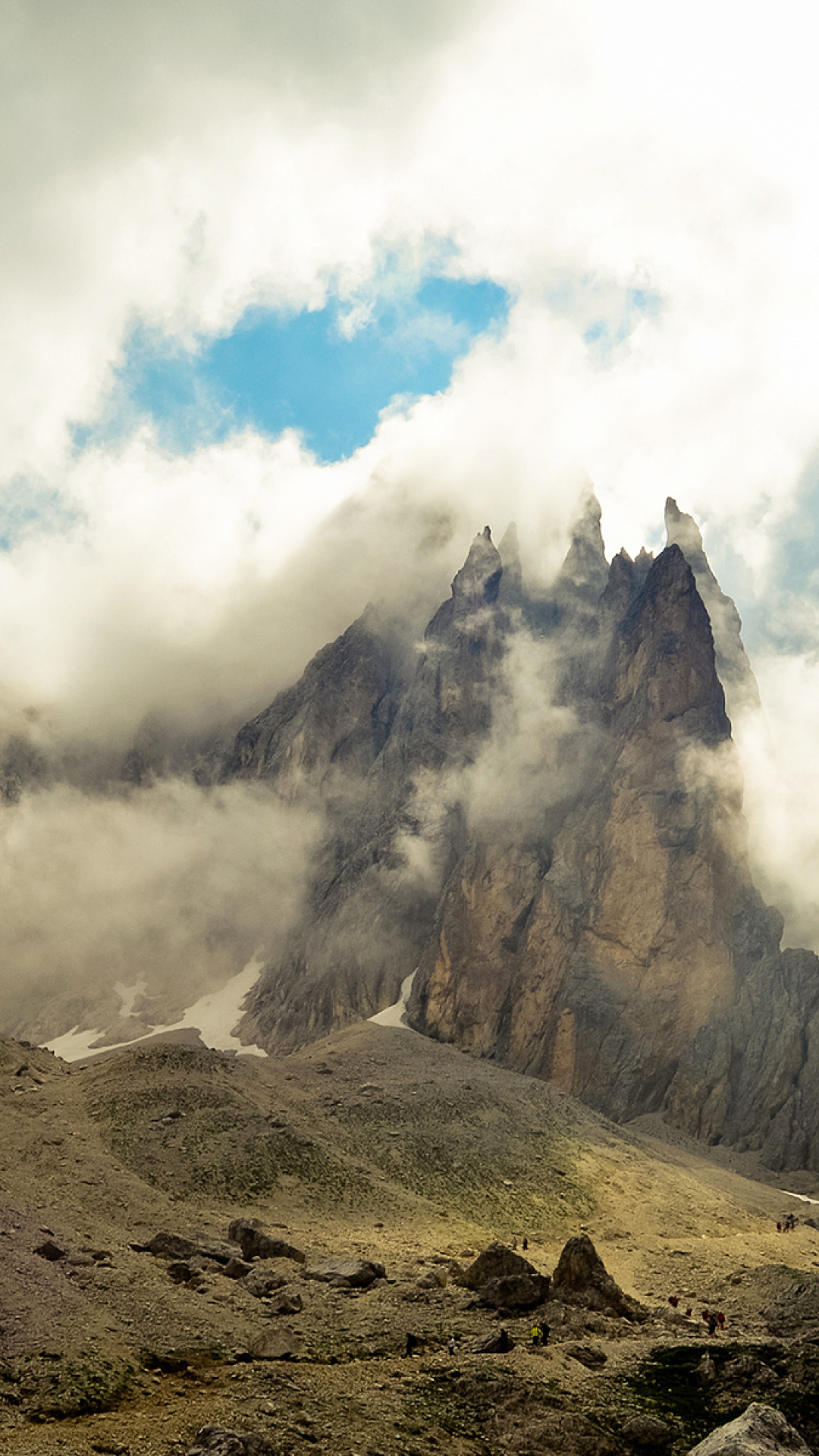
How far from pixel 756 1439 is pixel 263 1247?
24.8 m

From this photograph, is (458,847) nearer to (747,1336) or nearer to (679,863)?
(679,863)

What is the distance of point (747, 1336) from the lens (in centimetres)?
3266

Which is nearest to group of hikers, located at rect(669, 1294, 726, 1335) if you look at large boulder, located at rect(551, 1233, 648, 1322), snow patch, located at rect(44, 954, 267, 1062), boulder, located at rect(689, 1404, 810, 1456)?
large boulder, located at rect(551, 1233, 648, 1322)

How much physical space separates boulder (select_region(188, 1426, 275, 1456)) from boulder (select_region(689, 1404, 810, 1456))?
10321mm

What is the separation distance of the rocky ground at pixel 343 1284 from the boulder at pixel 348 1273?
448 millimetres

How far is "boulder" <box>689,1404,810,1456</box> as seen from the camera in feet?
72.3

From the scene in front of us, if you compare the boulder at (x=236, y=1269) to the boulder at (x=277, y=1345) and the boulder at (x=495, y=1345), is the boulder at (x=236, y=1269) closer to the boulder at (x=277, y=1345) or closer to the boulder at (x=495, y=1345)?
the boulder at (x=277, y=1345)

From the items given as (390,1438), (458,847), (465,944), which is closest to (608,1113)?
(465,944)

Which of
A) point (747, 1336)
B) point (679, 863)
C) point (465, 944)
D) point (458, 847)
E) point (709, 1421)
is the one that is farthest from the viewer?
point (458, 847)

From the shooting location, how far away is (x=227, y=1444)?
21.7m

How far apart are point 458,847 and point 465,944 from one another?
78.7 feet

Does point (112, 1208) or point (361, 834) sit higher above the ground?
point (361, 834)

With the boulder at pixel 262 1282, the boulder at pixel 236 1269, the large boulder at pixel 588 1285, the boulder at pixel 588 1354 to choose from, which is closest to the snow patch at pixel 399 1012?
the large boulder at pixel 588 1285

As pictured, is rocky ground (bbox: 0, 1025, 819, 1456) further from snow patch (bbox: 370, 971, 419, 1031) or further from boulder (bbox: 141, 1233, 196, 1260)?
snow patch (bbox: 370, 971, 419, 1031)
